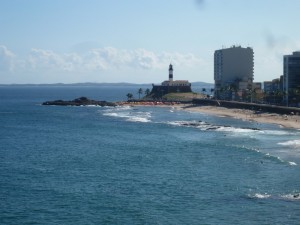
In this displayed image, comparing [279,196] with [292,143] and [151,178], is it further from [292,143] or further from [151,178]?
[292,143]

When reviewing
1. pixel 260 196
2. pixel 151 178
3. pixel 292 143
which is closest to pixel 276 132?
pixel 292 143

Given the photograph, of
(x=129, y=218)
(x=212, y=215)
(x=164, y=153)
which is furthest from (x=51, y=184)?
(x=164, y=153)

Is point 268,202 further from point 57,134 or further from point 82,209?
point 57,134

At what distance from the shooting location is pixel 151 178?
47594mm

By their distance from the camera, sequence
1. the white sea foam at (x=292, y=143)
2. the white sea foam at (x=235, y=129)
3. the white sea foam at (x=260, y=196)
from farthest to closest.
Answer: the white sea foam at (x=235, y=129), the white sea foam at (x=292, y=143), the white sea foam at (x=260, y=196)

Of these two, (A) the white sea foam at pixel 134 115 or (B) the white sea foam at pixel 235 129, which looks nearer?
(B) the white sea foam at pixel 235 129

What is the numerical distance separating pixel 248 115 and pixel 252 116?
3.39 metres

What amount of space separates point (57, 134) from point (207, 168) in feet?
134

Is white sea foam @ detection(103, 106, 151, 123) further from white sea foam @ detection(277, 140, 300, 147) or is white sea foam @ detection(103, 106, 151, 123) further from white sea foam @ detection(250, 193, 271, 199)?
white sea foam @ detection(250, 193, 271, 199)

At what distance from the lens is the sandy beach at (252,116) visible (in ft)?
336

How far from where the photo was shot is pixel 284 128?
93.4 m

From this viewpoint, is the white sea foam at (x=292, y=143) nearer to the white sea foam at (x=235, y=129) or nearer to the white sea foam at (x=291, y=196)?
the white sea foam at (x=235, y=129)

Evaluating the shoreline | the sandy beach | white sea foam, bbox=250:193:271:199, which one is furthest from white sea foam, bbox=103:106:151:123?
white sea foam, bbox=250:193:271:199

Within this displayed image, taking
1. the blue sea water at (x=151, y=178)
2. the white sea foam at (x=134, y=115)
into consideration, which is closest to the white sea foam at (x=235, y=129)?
the blue sea water at (x=151, y=178)
